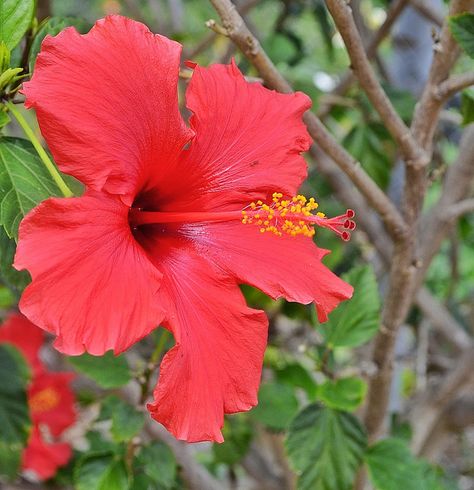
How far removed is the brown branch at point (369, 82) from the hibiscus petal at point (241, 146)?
10 cm

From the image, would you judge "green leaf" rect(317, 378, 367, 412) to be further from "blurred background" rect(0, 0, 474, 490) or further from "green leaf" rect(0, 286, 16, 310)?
"green leaf" rect(0, 286, 16, 310)

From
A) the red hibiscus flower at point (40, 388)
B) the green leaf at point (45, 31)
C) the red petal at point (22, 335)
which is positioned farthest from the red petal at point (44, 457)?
the green leaf at point (45, 31)

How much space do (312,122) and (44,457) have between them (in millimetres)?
886

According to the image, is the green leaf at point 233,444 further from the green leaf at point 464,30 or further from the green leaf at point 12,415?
the green leaf at point 464,30

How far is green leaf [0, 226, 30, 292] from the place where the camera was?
86cm

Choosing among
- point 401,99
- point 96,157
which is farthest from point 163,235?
point 401,99

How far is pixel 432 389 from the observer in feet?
5.55

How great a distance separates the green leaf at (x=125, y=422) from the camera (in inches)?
43.6

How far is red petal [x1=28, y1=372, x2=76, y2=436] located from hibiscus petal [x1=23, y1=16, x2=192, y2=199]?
842 millimetres

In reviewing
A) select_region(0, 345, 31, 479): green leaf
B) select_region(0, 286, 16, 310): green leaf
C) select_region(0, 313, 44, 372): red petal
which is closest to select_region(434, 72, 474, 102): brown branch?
select_region(0, 345, 31, 479): green leaf

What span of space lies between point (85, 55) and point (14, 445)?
0.80 meters

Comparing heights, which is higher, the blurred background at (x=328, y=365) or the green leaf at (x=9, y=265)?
the green leaf at (x=9, y=265)

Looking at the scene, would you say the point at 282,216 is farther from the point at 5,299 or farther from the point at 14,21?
the point at 5,299

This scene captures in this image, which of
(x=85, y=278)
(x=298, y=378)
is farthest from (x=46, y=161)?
(x=298, y=378)
